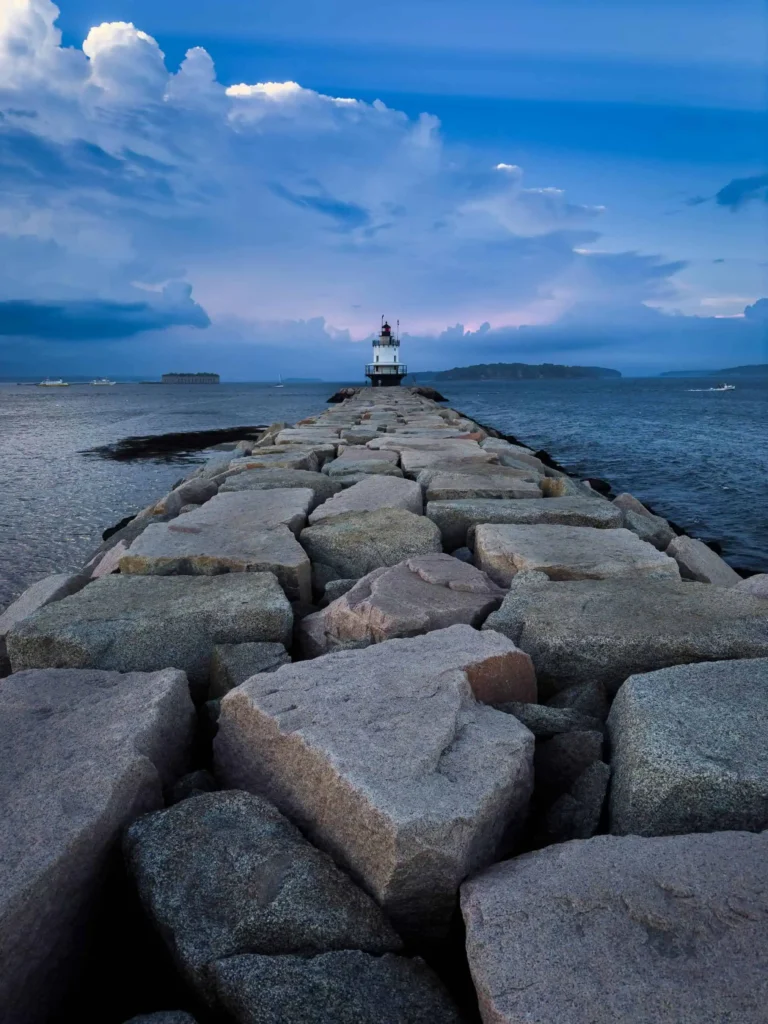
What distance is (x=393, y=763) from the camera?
4.39 ft

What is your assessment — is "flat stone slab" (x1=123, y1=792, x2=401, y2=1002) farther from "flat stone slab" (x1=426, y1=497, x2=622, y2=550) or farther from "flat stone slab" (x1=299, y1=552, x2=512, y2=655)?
"flat stone slab" (x1=426, y1=497, x2=622, y2=550)

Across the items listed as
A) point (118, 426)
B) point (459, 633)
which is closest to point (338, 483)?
point (459, 633)

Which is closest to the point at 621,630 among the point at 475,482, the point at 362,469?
the point at 475,482

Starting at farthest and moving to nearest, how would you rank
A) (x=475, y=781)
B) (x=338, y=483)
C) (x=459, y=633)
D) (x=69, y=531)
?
(x=69, y=531)
(x=338, y=483)
(x=459, y=633)
(x=475, y=781)

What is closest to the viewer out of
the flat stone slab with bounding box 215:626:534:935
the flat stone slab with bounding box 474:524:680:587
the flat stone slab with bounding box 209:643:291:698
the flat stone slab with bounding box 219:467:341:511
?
the flat stone slab with bounding box 215:626:534:935

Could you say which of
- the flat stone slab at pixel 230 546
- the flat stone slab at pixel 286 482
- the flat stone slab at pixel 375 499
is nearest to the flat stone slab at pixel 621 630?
the flat stone slab at pixel 230 546

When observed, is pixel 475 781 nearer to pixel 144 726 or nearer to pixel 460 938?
pixel 460 938

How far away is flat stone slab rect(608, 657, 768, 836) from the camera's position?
1.33 metres

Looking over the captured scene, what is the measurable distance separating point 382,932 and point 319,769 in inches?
12.2

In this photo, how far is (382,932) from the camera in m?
1.15

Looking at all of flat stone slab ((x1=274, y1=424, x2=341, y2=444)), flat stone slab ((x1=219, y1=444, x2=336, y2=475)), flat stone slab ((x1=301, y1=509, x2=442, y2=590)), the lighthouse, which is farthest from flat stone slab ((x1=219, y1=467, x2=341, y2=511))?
the lighthouse

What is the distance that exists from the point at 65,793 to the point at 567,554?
6.59 ft

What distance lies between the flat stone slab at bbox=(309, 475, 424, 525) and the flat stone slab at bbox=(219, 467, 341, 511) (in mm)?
243

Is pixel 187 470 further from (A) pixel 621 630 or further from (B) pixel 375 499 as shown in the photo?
(A) pixel 621 630
